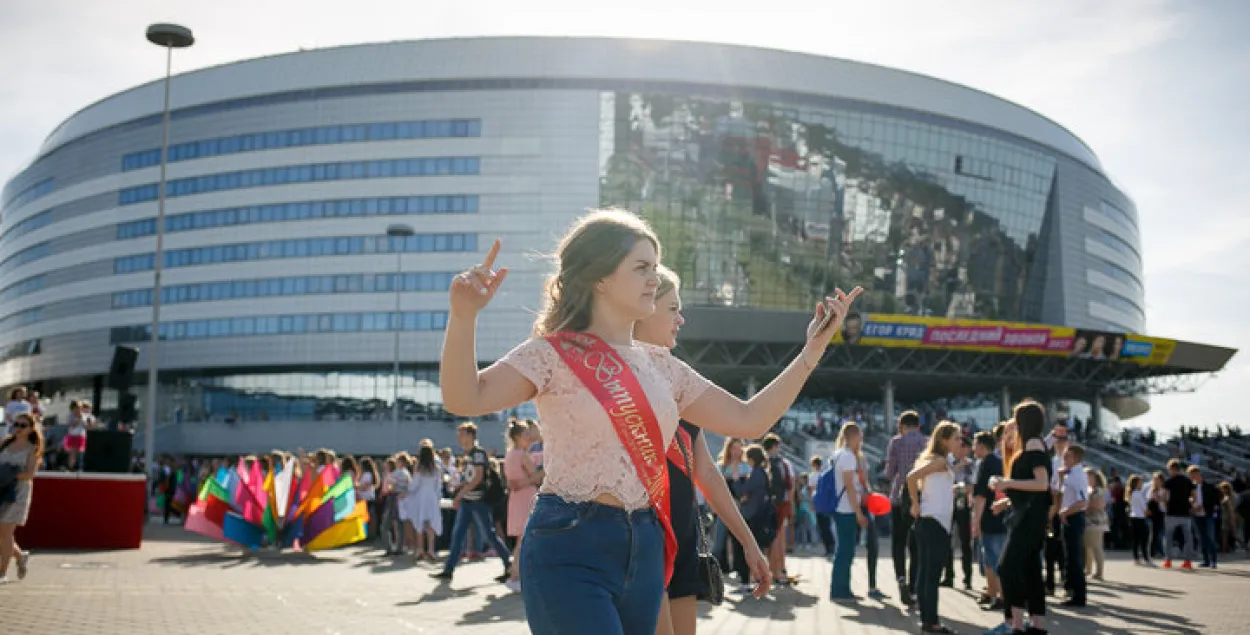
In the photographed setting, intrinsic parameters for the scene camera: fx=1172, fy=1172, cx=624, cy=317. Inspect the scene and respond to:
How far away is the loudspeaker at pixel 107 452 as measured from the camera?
1956 centimetres

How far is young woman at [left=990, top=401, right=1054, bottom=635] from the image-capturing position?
8969 mm

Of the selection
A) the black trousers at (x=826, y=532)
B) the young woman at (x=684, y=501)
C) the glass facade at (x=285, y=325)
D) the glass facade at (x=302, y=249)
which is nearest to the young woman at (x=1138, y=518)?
the black trousers at (x=826, y=532)

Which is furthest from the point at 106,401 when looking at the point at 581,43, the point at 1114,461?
the point at 1114,461

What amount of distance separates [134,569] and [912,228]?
6038cm

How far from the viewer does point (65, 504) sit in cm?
1927

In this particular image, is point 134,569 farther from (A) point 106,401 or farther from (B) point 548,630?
(A) point 106,401

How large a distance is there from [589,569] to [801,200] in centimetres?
6636

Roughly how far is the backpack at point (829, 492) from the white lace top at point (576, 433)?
9.65m

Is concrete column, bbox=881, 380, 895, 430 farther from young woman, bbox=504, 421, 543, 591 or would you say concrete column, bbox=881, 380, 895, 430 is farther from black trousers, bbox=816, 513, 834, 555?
young woman, bbox=504, 421, 543, 591

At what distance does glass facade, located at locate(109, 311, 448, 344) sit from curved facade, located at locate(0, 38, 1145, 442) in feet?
0.40

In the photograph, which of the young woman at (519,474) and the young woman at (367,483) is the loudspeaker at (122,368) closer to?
the young woman at (367,483)

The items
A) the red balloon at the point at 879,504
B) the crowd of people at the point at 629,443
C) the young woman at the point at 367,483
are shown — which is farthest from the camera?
the young woman at the point at 367,483

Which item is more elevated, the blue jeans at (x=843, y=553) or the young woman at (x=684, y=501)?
the young woman at (x=684, y=501)

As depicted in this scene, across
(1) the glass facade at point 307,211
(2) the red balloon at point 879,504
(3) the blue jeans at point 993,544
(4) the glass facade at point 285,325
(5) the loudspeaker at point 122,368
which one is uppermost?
(1) the glass facade at point 307,211
